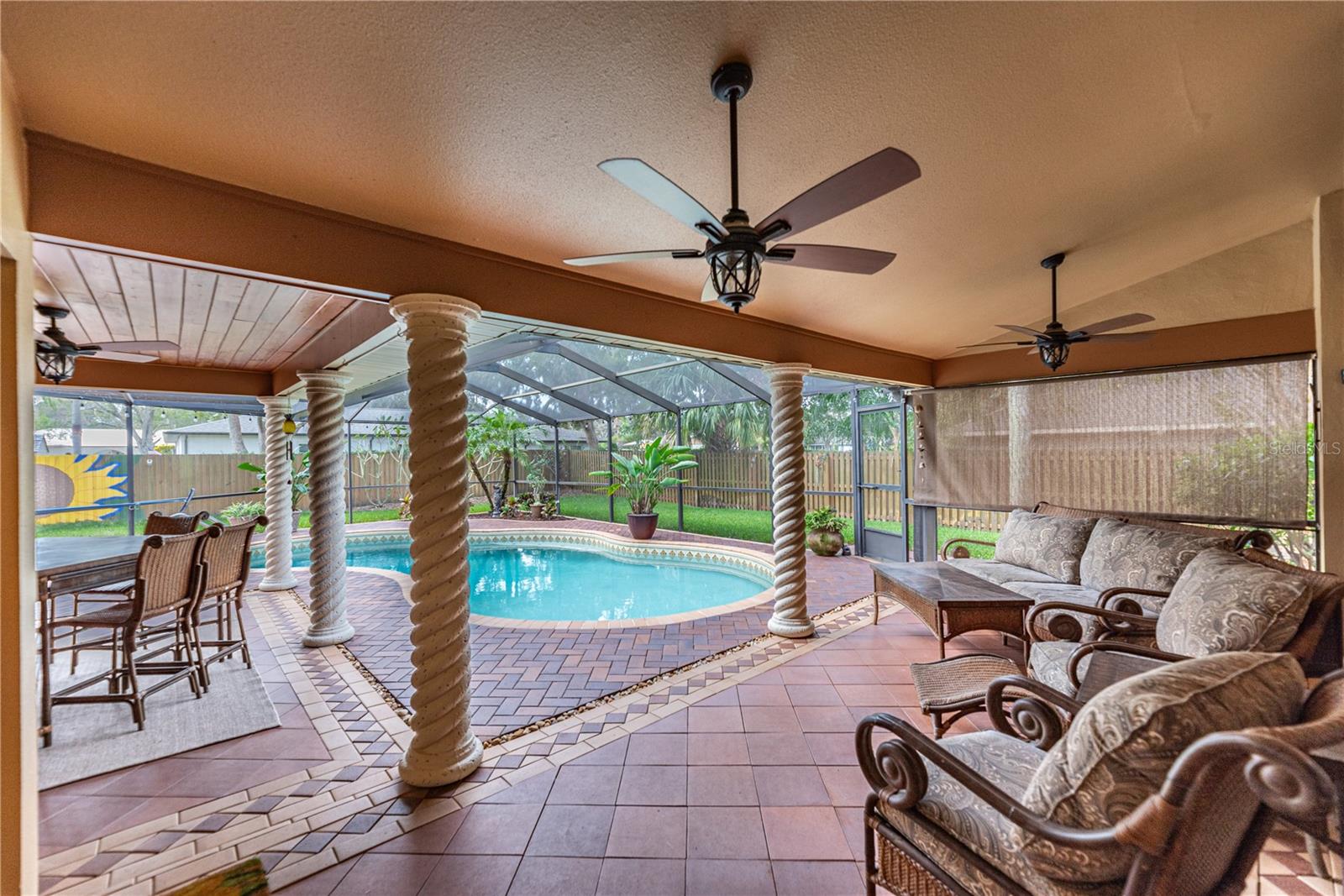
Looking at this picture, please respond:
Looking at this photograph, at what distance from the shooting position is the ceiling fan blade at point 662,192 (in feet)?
4.49

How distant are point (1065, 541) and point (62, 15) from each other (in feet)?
19.4

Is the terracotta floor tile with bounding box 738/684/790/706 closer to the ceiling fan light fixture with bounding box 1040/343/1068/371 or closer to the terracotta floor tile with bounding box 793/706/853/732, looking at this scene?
the terracotta floor tile with bounding box 793/706/853/732

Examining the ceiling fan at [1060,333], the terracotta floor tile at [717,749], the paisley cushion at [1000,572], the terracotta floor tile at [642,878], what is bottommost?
the terracotta floor tile at [642,878]

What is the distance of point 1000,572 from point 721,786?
10.5ft

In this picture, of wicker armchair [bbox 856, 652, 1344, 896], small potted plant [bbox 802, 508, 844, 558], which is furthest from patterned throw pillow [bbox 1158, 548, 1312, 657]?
small potted plant [bbox 802, 508, 844, 558]

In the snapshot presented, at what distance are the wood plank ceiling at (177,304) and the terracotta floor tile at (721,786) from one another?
3.02 metres

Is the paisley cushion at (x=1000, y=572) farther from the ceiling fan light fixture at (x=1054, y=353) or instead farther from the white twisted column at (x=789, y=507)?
the ceiling fan light fixture at (x=1054, y=353)

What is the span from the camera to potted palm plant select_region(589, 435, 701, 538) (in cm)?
903

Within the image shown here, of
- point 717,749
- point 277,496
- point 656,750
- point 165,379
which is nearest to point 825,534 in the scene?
point 717,749

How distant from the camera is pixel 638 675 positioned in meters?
3.54

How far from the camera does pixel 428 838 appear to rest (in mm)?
2062

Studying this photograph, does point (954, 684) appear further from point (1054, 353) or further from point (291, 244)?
point (291, 244)

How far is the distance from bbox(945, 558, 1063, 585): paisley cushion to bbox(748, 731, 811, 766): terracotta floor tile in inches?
91.5

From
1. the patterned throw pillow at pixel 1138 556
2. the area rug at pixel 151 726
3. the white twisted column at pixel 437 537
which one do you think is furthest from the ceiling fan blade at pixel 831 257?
the area rug at pixel 151 726
